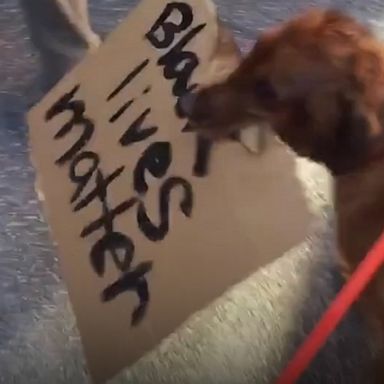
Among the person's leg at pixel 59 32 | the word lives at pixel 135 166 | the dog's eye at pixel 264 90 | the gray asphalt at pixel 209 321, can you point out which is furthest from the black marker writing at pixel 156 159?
the person's leg at pixel 59 32

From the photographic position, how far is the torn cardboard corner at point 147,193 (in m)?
0.91

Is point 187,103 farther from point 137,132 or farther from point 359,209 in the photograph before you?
point 359,209

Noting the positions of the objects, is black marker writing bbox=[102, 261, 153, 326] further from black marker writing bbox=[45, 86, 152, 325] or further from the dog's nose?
the dog's nose

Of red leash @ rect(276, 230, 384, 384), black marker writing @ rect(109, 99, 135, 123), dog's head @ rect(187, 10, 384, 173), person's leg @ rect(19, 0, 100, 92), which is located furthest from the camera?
person's leg @ rect(19, 0, 100, 92)

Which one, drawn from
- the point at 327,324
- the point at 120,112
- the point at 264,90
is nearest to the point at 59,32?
the point at 120,112

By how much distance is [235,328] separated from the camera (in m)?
1.17

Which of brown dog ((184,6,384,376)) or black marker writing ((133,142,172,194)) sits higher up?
brown dog ((184,6,384,376))

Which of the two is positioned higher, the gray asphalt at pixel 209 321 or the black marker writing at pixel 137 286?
the black marker writing at pixel 137 286

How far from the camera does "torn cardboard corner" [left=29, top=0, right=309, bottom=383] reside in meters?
0.91

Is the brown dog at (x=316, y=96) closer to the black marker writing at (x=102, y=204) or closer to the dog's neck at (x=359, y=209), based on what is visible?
the dog's neck at (x=359, y=209)

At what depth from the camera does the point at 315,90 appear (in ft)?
2.86

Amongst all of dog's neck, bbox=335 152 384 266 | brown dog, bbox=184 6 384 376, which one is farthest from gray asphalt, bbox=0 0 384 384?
brown dog, bbox=184 6 384 376

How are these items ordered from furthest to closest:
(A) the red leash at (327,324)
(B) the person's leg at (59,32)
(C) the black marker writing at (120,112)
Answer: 1. (B) the person's leg at (59,32)
2. (C) the black marker writing at (120,112)
3. (A) the red leash at (327,324)

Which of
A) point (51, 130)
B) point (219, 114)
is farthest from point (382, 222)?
point (51, 130)
